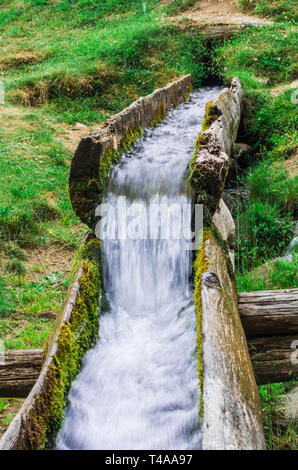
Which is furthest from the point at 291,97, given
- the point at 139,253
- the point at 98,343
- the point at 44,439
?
the point at 44,439

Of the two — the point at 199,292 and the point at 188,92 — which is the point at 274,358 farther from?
the point at 188,92

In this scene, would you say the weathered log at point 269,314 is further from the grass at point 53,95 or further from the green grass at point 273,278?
the grass at point 53,95

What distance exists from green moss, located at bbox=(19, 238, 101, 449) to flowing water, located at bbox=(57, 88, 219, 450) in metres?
0.09

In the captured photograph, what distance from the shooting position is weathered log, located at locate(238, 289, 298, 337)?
10.5 feet

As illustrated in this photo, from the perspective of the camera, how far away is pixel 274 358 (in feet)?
10.4

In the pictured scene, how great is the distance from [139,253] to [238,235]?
91.7 inches

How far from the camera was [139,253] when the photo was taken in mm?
3719

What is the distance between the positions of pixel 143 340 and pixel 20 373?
0.93m

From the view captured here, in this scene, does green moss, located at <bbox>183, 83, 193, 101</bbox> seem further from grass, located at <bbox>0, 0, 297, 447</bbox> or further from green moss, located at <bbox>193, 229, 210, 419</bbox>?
green moss, located at <bbox>193, 229, 210, 419</bbox>

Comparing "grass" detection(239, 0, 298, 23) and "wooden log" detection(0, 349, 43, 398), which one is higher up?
"grass" detection(239, 0, 298, 23)

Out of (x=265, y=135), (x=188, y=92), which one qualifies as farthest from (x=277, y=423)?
(x=188, y=92)

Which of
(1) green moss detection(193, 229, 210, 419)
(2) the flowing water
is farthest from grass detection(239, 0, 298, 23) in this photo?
(1) green moss detection(193, 229, 210, 419)

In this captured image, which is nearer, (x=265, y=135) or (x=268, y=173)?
(x=268, y=173)
